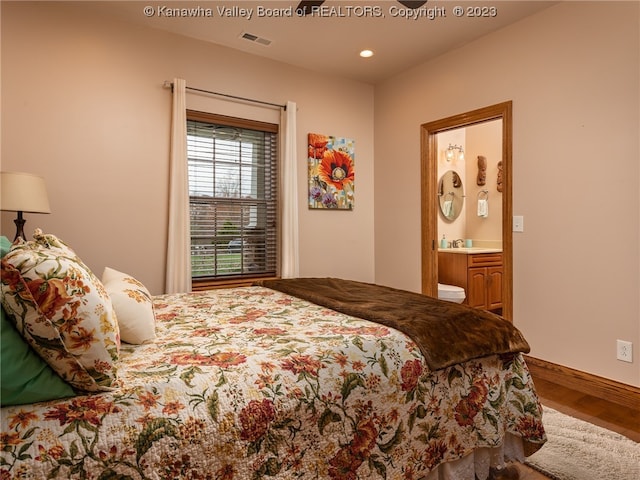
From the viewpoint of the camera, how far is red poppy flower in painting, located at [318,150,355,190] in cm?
422

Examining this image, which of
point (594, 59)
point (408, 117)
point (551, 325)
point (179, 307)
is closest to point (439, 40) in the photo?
point (408, 117)

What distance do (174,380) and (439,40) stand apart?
356cm

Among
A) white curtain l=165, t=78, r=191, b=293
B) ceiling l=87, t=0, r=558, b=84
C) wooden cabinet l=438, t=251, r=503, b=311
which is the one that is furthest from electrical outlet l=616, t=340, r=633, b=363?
white curtain l=165, t=78, r=191, b=293

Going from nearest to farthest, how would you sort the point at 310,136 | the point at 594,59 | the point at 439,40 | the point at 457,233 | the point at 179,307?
the point at 179,307 < the point at 594,59 < the point at 439,40 < the point at 310,136 < the point at 457,233

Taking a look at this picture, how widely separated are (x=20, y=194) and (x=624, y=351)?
12.8 ft

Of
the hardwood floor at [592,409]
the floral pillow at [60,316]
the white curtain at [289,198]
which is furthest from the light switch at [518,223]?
the floral pillow at [60,316]

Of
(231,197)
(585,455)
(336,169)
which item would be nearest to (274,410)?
(585,455)

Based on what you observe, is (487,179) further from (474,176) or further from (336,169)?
(336,169)

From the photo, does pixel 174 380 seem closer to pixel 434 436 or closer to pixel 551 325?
pixel 434 436

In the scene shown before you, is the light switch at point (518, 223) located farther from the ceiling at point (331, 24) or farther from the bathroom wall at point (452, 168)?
the bathroom wall at point (452, 168)

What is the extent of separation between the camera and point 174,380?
1.10 meters

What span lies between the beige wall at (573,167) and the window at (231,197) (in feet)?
6.38

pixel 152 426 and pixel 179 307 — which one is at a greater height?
pixel 179 307

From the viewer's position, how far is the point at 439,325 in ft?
5.25
